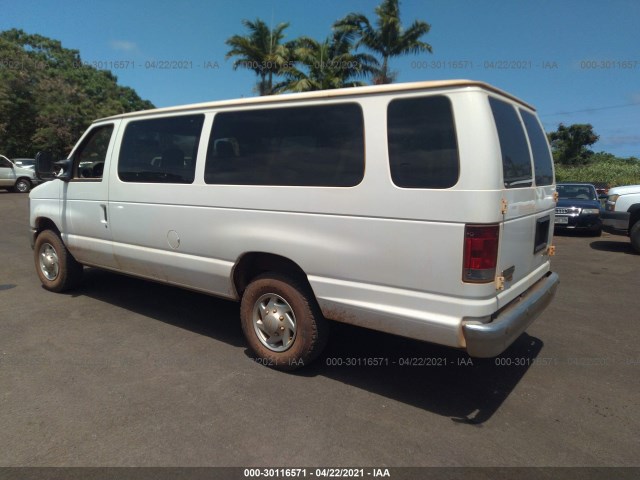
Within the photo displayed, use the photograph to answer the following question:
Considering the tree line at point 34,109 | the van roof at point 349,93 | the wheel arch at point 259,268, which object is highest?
the tree line at point 34,109

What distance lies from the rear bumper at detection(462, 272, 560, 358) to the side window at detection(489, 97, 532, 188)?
84cm

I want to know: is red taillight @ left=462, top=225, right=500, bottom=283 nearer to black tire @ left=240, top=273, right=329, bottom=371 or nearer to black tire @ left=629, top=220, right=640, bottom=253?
black tire @ left=240, top=273, right=329, bottom=371

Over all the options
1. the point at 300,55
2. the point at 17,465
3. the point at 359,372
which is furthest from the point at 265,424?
the point at 300,55

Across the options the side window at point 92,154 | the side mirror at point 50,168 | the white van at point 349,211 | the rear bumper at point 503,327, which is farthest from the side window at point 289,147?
the side mirror at point 50,168

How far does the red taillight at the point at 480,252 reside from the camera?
2.74m

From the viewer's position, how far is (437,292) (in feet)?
9.50

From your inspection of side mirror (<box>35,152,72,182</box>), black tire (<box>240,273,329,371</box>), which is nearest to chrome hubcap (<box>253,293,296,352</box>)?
black tire (<box>240,273,329,371</box>)

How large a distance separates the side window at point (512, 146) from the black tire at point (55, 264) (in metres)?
5.06

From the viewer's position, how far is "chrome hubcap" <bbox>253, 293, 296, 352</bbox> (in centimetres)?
367

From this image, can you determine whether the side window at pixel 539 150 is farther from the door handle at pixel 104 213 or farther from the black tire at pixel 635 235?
the black tire at pixel 635 235

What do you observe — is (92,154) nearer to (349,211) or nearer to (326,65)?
(349,211)

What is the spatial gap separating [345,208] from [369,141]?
0.48m

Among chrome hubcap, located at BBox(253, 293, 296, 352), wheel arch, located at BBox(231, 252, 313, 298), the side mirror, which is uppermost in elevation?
the side mirror

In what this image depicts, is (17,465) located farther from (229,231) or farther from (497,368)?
(497,368)
